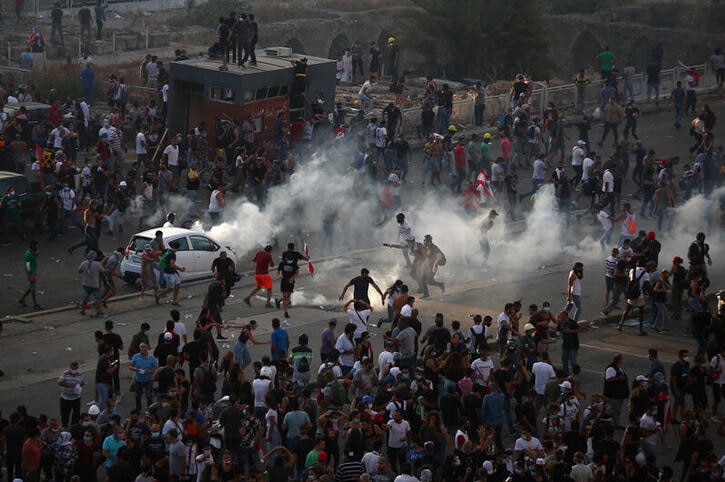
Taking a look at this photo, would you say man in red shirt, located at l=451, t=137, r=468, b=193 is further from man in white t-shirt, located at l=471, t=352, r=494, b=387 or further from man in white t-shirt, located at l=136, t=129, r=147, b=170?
man in white t-shirt, located at l=471, t=352, r=494, b=387

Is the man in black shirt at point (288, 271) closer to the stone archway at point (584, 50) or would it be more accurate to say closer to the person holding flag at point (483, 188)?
the person holding flag at point (483, 188)

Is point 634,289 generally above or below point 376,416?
above

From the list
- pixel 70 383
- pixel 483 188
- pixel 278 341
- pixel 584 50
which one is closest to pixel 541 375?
pixel 278 341

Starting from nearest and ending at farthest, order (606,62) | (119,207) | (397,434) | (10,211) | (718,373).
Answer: (397,434) → (718,373) → (10,211) → (119,207) → (606,62)

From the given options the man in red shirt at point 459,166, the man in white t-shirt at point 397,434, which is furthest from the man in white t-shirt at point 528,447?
the man in red shirt at point 459,166

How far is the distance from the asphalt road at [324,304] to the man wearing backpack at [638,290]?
403mm

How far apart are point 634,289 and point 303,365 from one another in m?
7.96

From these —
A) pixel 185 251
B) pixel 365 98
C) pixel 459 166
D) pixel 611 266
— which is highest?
pixel 365 98

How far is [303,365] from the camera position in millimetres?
19844

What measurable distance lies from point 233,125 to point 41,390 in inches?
600

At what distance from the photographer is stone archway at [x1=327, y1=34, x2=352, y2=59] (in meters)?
59.5

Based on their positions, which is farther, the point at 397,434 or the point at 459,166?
the point at 459,166

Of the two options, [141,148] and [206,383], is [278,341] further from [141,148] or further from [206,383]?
[141,148]

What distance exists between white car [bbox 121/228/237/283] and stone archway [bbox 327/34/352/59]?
32025 mm
